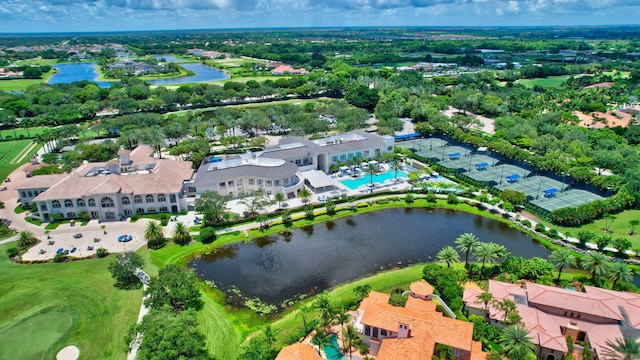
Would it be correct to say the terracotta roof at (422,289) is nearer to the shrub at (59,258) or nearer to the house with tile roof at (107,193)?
the house with tile roof at (107,193)

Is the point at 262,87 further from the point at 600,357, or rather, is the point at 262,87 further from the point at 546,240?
the point at 600,357

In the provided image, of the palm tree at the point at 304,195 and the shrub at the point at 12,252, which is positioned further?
the palm tree at the point at 304,195

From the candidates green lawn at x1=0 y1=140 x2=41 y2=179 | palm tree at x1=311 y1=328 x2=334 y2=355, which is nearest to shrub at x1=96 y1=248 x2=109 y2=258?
palm tree at x1=311 y1=328 x2=334 y2=355

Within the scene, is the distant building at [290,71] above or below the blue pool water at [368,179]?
above

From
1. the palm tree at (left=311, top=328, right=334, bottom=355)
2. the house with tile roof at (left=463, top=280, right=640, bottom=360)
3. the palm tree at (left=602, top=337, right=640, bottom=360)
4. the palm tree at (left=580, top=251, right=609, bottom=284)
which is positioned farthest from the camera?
the palm tree at (left=580, top=251, right=609, bottom=284)

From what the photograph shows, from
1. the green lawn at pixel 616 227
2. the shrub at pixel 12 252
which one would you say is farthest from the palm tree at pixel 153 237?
the green lawn at pixel 616 227

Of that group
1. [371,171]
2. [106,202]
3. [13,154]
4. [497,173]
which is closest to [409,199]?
[371,171]

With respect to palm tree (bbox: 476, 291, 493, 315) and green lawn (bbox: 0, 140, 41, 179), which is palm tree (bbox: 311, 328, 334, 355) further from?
green lawn (bbox: 0, 140, 41, 179)

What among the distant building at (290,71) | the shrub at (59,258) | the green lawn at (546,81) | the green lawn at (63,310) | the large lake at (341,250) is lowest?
the large lake at (341,250)
